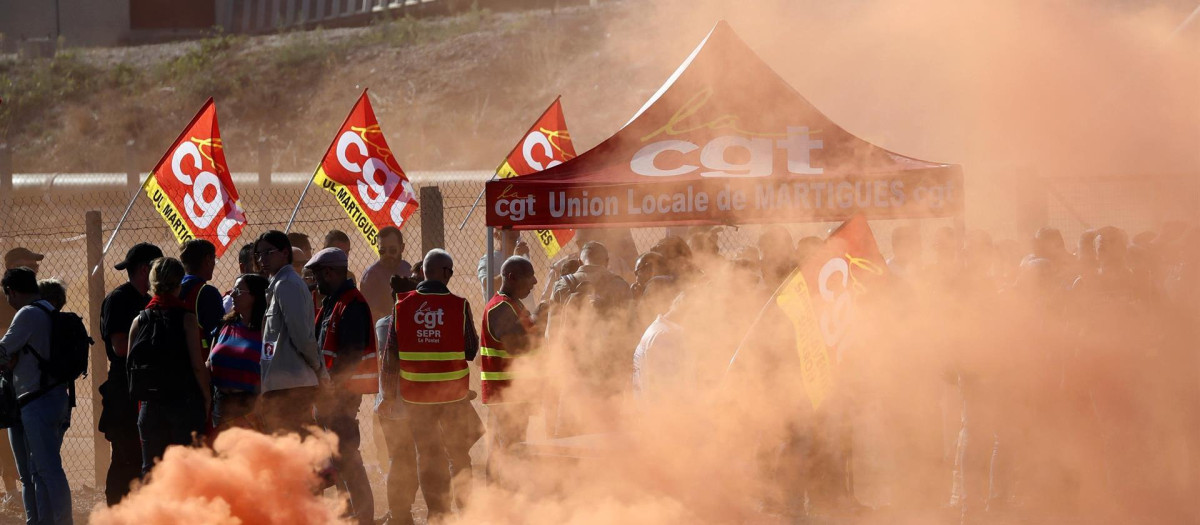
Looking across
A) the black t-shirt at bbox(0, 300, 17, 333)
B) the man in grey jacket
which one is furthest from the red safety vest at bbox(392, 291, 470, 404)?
the black t-shirt at bbox(0, 300, 17, 333)

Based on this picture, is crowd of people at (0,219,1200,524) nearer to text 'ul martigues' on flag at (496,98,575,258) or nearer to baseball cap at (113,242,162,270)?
baseball cap at (113,242,162,270)

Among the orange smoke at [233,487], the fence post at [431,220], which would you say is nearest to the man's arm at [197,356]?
the orange smoke at [233,487]

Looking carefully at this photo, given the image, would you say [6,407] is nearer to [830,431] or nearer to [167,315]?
[167,315]

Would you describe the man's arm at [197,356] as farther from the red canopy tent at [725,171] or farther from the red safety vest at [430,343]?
the red canopy tent at [725,171]

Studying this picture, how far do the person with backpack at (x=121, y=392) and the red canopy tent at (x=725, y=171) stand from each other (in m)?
2.02

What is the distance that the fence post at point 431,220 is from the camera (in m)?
8.47

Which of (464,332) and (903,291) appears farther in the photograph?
(903,291)

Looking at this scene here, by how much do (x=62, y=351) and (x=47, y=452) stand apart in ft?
1.78

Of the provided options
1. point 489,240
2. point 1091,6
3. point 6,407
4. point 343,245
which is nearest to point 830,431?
point 489,240

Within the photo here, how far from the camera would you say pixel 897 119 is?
25.3m

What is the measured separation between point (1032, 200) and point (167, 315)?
18.0ft

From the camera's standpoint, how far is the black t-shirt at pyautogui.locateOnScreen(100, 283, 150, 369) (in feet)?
22.3

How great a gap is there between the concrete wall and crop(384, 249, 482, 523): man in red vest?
34.6 meters

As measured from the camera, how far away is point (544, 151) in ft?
34.9
